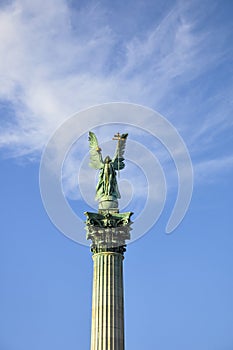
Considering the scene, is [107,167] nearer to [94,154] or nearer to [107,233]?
[94,154]

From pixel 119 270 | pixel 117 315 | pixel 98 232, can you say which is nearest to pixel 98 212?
pixel 98 232

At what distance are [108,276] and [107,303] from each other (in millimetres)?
2380

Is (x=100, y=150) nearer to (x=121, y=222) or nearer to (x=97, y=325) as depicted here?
(x=121, y=222)

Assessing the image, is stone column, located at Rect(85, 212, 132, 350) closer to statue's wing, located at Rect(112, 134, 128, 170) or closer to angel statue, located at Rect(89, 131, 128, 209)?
angel statue, located at Rect(89, 131, 128, 209)

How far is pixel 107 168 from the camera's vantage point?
5056 centimetres

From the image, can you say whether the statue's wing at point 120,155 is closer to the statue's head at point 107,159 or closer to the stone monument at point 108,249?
the stone monument at point 108,249

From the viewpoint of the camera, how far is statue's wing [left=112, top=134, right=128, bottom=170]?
5131 cm

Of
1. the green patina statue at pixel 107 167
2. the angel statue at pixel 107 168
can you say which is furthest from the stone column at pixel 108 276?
the green patina statue at pixel 107 167

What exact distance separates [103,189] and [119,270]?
27.9 ft

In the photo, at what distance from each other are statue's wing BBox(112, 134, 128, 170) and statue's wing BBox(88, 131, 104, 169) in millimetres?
1406

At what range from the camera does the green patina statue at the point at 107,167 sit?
4944 cm

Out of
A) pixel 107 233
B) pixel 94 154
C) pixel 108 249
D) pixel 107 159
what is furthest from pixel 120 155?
pixel 108 249

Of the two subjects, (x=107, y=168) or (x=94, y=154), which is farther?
(x=94, y=154)

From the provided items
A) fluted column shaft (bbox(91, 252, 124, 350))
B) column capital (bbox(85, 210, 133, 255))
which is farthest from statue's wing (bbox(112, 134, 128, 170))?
fluted column shaft (bbox(91, 252, 124, 350))
